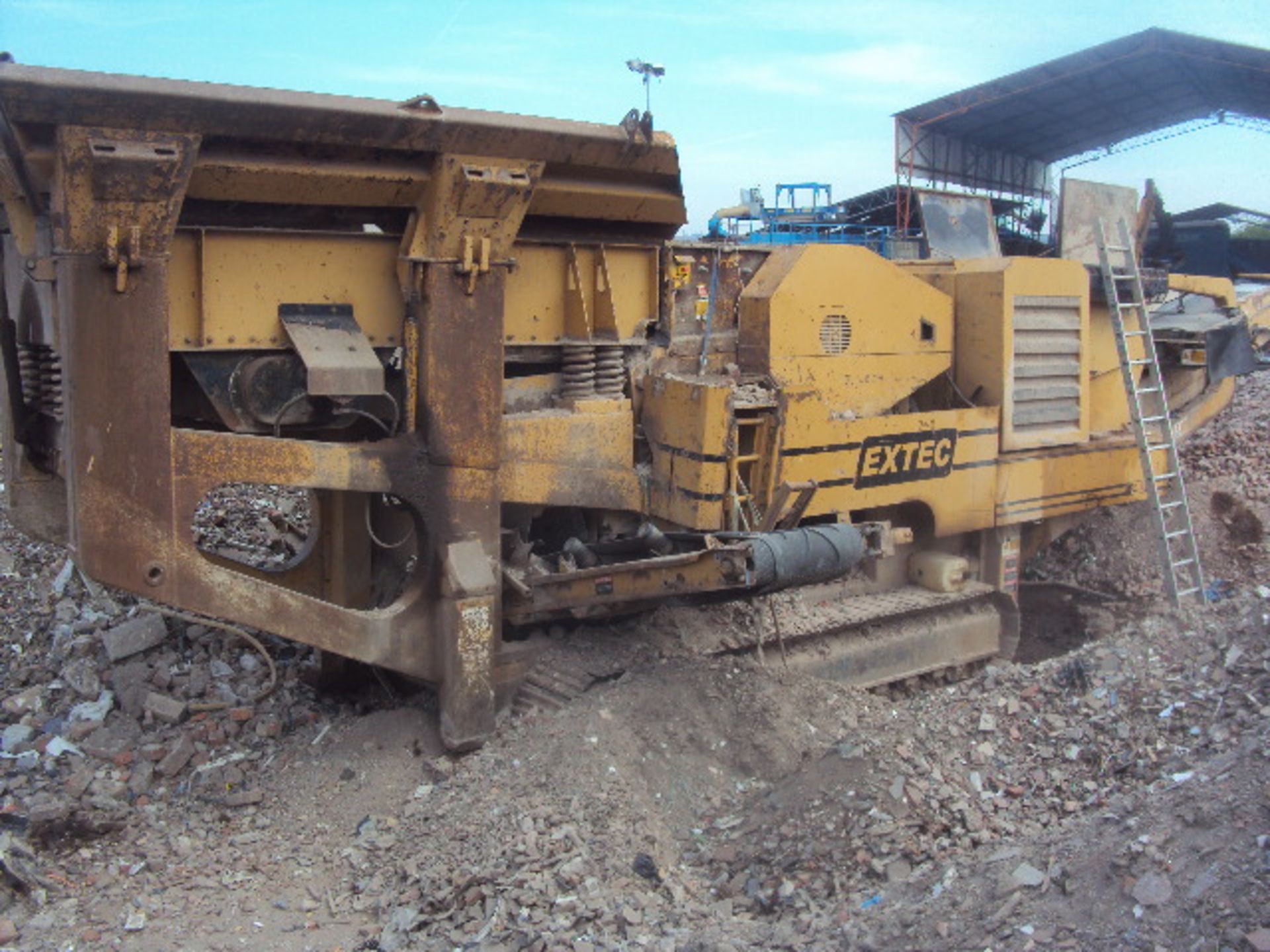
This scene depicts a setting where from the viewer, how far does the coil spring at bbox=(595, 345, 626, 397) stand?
5.16 m

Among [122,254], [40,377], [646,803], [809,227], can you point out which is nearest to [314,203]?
[122,254]

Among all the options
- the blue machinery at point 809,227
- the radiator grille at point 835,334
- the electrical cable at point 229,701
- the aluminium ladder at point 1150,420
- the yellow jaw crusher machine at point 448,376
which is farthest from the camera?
the blue machinery at point 809,227

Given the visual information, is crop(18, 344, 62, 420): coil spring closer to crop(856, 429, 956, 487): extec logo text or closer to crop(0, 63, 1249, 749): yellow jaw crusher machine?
crop(0, 63, 1249, 749): yellow jaw crusher machine

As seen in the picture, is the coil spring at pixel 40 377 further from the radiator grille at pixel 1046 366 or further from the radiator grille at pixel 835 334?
the radiator grille at pixel 1046 366

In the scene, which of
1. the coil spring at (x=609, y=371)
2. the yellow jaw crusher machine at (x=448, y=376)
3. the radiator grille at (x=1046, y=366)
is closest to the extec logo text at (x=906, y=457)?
the yellow jaw crusher machine at (x=448, y=376)

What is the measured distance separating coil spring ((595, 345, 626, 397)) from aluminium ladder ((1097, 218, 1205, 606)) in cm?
311

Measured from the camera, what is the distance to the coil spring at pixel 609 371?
5164 millimetres

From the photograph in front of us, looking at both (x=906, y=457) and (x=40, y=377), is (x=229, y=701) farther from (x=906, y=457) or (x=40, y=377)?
(x=906, y=457)

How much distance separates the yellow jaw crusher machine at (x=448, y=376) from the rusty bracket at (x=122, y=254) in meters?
0.01

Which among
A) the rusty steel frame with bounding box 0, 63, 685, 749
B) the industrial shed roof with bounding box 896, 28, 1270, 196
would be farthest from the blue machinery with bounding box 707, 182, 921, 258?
the rusty steel frame with bounding box 0, 63, 685, 749

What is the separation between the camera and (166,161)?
3826mm

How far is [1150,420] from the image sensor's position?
22.3 feet

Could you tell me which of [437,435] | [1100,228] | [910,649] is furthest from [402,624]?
[1100,228]

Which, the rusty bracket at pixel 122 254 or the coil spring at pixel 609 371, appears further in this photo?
the coil spring at pixel 609 371
